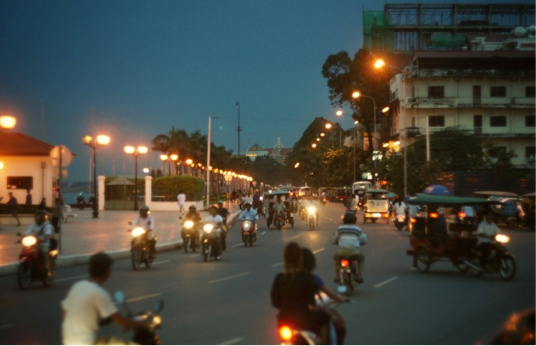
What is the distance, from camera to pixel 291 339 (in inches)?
229

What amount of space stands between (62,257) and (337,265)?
32.3 feet

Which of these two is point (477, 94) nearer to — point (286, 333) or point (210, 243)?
point (210, 243)

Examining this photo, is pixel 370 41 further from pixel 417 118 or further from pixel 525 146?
pixel 525 146

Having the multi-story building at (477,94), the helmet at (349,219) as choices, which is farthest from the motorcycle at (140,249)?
the multi-story building at (477,94)

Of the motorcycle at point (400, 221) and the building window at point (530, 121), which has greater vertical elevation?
the building window at point (530, 121)

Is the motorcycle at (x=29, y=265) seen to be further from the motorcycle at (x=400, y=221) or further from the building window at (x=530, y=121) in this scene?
the building window at (x=530, y=121)

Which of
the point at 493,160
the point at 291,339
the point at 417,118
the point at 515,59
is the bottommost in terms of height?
the point at 291,339

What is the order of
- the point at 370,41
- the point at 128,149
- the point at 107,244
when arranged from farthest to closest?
the point at 370,41
the point at 128,149
the point at 107,244

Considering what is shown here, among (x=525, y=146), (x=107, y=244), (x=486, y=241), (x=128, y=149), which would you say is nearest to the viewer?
(x=486, y=241)

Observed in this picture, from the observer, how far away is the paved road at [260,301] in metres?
9.47

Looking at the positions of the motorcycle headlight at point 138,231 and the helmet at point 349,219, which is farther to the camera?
the motorcycle headlight at point 138,231

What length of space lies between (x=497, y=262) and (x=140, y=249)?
9.06 metres

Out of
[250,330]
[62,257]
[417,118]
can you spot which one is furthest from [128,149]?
[250,330]

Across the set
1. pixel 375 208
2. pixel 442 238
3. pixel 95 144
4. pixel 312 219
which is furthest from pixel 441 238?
pixel 95 144
